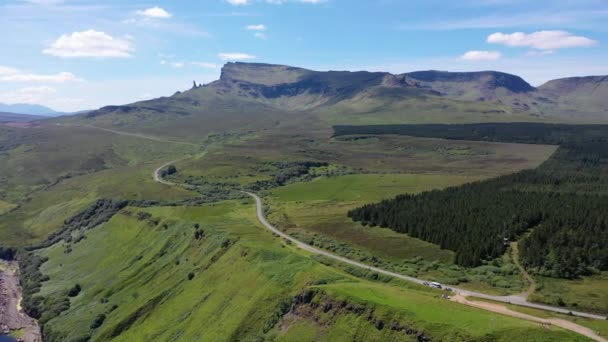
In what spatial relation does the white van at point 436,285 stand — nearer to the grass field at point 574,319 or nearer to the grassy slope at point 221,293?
the grassy slope at point 221,293

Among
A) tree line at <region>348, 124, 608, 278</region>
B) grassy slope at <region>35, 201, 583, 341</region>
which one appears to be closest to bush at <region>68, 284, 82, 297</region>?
grassy slope at <region>35, 201, 583, 341</region>

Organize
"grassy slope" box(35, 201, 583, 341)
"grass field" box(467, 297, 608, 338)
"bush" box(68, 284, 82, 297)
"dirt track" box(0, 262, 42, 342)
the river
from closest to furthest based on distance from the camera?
"grass field" box(467, 297, 608, 338) → "grassy slope" box(35, 201, 583, 341) → the river → "dirt track" box(0, 262, 42, 342) → "bush" box(68, 284, 82, 297)

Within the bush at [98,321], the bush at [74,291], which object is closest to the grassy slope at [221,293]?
the bush at [98,321]

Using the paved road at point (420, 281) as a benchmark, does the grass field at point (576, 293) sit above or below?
above

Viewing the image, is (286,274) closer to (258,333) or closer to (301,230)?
(258,333)

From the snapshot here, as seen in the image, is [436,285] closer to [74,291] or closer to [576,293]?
[576,293]

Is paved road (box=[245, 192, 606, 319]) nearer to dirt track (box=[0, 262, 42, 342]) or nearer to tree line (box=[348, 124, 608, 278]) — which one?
tree line (box=[348, 124, 608, 278])

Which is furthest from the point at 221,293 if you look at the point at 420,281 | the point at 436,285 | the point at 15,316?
the point at 15,316

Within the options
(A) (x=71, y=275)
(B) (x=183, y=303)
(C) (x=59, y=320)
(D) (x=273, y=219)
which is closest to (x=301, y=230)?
(D) (x=273, y=219)
